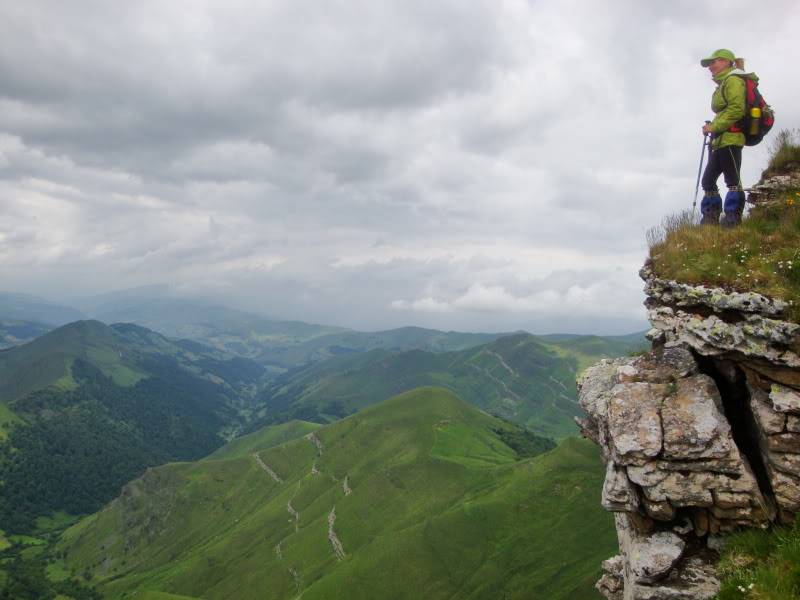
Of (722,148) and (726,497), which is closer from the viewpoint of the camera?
(726,497)

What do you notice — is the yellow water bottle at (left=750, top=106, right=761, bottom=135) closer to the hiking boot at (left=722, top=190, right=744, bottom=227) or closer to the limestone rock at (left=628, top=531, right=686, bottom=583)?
the hiking boot at (left=722, top=190, right=744, bottom=227)

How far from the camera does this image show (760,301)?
46.6 ft

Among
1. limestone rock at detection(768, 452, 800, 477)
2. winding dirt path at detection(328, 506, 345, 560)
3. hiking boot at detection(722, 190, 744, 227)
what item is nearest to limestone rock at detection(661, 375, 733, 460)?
limestone rock at detection(768, 452, 800, 477)

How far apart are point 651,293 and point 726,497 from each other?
26.6 ft

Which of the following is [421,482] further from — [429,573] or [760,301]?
[760,301]

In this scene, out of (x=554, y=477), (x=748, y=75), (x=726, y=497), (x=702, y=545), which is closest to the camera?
(x=726, y=497)

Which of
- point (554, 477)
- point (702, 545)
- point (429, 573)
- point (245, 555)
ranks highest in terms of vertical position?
point (702, 545)

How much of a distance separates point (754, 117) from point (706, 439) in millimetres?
13230

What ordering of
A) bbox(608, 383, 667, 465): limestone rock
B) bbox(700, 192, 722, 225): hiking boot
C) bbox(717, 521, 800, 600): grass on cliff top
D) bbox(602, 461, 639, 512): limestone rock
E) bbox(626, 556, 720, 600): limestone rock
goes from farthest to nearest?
1. bbox(700, 192, 722, 225): hiking boot
2. bbox(602, 461, 639, 512): limestone rock
3. bbox(608, 383, 667, 465): limestone rock
4. bbox(626, 556, 720, 600): limestone rock
5. bbox(717, 521, 800, 600): grass on cliff top

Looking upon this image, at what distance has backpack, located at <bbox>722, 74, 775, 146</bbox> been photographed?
19.0 m

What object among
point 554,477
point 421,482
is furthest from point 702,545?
point 421,482

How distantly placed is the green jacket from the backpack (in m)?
0.14

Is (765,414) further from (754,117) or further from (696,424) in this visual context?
(754,117)

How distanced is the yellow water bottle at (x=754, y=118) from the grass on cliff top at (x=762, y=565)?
14.7 metres
